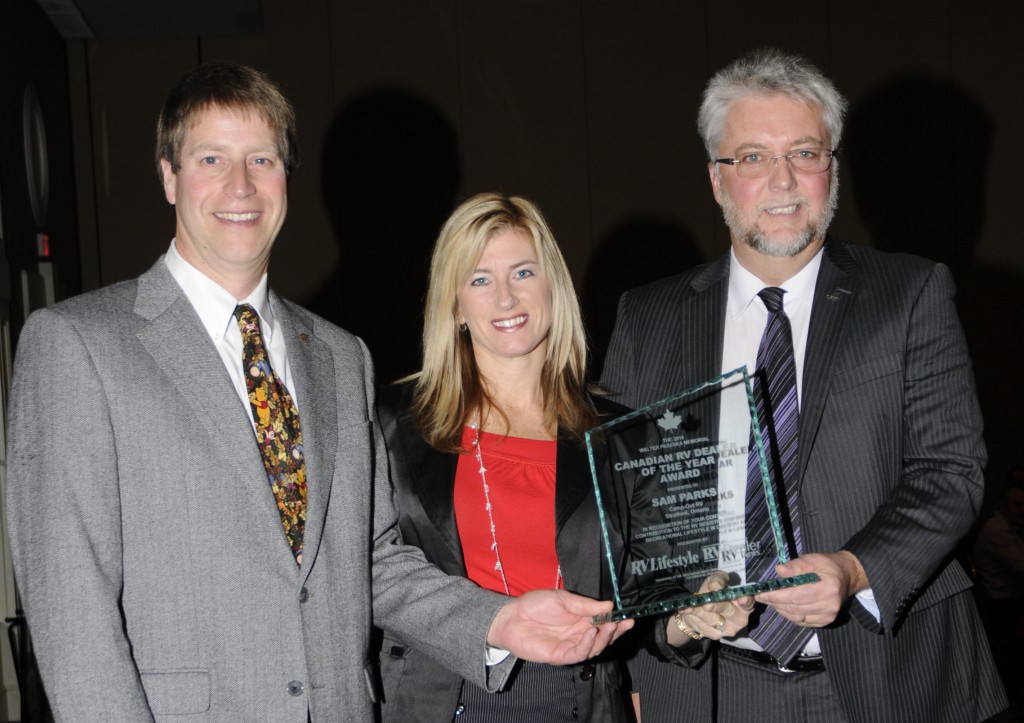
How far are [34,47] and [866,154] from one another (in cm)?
543

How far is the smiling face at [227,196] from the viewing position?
177 cm

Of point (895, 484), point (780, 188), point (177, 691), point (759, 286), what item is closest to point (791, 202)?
point (780, 188)

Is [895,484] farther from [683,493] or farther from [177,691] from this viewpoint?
[177,691]

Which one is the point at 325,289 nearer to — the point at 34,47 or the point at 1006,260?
the point at 34,47

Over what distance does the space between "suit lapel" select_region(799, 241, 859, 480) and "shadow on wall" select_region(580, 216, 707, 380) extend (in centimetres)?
508

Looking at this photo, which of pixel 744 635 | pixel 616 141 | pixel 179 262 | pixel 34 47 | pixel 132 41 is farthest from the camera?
pixel 616 141

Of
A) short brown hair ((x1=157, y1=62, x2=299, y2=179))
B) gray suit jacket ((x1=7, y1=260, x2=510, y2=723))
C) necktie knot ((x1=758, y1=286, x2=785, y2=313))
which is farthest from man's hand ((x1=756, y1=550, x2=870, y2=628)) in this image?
short brown hair ((x1=157, y1=62, x2=299, y2=179))

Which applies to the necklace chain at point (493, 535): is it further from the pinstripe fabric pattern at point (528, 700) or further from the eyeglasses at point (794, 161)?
the eyeglasses at point (794, 161)

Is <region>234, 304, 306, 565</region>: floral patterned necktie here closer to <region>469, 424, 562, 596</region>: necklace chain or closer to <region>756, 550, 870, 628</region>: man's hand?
<region>469, 424, 562, 596</region>: necklace chain

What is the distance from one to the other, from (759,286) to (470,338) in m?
0.66

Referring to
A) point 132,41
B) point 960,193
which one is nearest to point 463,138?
point 132,41

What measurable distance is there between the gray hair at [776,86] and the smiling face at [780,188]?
0.02 m

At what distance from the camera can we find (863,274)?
6.82 ft

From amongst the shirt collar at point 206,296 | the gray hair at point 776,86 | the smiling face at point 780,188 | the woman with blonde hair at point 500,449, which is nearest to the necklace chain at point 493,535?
the woman with blonde hair at point 500,449
